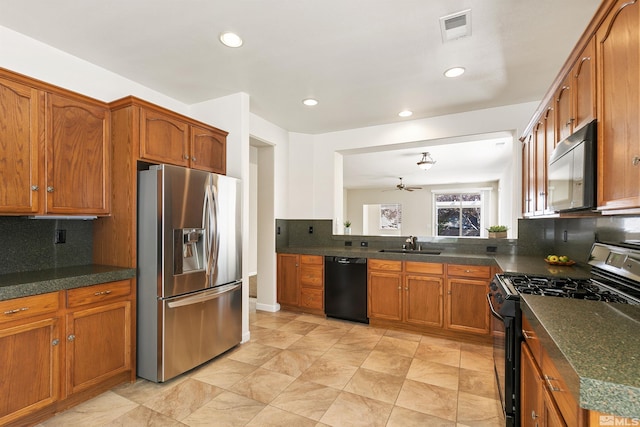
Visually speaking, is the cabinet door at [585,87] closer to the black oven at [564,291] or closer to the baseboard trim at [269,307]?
the black oven at [564,291]

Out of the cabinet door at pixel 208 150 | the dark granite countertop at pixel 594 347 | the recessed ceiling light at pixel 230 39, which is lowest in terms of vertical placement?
the dark granite countertop at pixel 594 347

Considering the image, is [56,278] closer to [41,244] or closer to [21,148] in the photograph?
[41,244]

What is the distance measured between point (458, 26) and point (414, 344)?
2826 mm

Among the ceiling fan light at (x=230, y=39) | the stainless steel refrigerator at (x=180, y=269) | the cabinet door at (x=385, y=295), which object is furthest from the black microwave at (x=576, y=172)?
the stainless steel refrigerator at (x=180, y=269)

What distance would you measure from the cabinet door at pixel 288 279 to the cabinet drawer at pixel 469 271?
191 centimetres

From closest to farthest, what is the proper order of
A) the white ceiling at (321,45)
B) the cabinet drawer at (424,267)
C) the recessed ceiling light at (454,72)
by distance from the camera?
the white ceiling at (321,45) → the recessed ceiling light at (454,72) → the cabinet drawer at (424,267)

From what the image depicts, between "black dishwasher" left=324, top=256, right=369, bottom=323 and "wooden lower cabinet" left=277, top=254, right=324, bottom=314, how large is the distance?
106mm

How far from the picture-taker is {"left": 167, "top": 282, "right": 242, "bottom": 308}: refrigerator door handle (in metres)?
2.38

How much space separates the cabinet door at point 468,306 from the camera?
3.11 metres

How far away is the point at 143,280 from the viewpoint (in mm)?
2367

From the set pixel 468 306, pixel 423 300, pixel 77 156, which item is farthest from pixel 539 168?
pixel 77 156

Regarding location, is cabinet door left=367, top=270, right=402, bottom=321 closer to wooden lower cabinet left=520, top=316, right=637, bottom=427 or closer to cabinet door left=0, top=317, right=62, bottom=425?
wooden lower cabinet left=520, top=316, right=637, bottom=427

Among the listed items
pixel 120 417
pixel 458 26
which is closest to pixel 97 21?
pixel 458 26

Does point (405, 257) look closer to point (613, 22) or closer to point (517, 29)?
point (517, 29)
